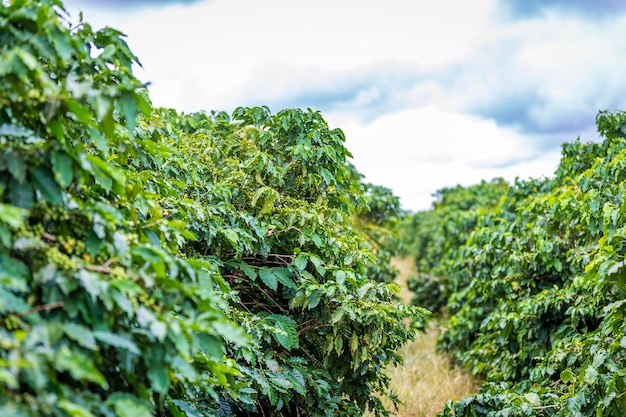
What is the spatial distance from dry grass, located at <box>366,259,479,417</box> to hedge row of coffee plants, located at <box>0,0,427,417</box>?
1.51 metres

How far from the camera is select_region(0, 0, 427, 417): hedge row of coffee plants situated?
119 centimetres

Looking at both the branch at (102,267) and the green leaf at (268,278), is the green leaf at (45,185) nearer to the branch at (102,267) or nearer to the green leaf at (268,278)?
the branch at (102,267)

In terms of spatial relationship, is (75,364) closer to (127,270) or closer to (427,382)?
(127,270)

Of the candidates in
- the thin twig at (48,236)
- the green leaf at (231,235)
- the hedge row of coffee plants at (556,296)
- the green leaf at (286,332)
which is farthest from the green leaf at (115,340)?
the hedge row of coffee plants at (556,296)

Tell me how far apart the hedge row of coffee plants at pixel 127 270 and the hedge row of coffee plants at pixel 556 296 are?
0.98 metres

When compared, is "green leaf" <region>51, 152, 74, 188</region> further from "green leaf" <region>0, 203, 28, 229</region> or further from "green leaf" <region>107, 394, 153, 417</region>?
"green leaf" <region>107, 394, 153, 417</region>

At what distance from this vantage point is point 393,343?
9.97ft

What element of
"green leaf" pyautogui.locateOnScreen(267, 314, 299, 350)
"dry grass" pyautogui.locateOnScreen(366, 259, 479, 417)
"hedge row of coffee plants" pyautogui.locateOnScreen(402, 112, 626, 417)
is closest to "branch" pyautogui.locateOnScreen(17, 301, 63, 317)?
"green leaf" pyautogui.locateOnScreen(267, 314, 299, 350)

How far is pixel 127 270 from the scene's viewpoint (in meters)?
1.37

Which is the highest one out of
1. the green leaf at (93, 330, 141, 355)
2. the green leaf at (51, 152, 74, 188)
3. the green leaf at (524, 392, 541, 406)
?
the green leaf at (51, 152, 74, 188)

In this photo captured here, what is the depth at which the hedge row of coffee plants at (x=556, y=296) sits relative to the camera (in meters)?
2.81

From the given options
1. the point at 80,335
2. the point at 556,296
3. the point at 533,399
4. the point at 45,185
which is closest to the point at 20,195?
the point at 45,185

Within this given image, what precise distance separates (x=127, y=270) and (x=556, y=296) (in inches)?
147

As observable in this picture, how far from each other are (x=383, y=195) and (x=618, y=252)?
5.23m
